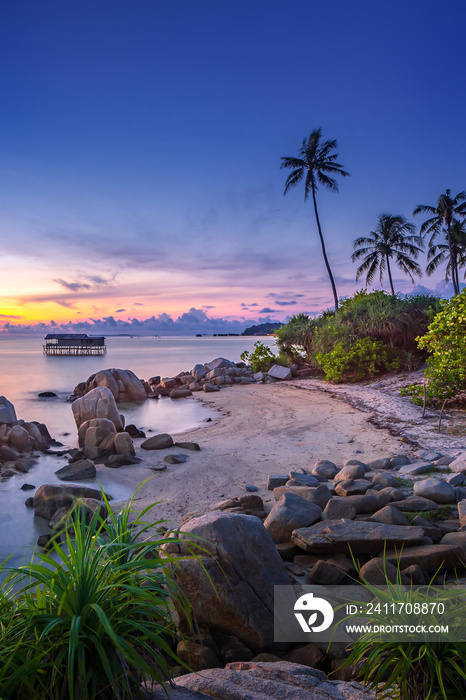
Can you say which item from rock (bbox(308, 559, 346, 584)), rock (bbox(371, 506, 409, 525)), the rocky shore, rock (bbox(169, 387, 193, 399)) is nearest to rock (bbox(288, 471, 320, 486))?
the rocky shore

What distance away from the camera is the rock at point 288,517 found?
463 cm

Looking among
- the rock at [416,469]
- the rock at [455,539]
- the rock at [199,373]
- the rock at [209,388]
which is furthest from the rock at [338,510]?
the rock at [199,373]

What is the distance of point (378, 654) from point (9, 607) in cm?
195

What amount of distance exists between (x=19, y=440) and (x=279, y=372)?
16.4 m

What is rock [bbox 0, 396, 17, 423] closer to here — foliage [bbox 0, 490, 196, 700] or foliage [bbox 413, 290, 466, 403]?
foliage [bbox 0, 490, 196, 700]

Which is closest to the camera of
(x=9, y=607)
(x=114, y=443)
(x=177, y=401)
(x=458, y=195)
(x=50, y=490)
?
(x=9, y=607)

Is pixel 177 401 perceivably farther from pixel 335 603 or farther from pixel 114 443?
pixel 335 603

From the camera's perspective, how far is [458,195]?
131ft

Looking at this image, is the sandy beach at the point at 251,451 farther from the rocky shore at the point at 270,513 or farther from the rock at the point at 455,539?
the rock at the point at 455,539

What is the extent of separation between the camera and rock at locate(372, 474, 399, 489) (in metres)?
6.07

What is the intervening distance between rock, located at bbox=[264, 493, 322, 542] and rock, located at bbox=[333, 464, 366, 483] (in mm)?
1722

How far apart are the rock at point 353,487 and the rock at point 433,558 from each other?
1.88 m

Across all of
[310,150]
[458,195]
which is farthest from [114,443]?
[458,195]

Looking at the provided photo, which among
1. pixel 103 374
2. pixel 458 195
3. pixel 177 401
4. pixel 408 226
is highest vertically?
pixel 458 195
